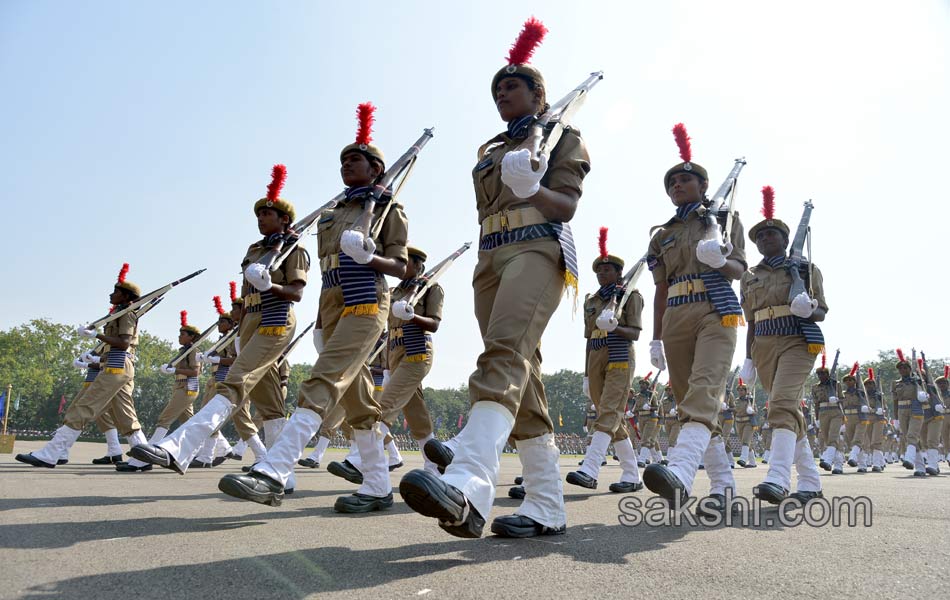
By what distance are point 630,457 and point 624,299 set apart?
1886 millimetres

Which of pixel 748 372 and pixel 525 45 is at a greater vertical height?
pixel 525 45

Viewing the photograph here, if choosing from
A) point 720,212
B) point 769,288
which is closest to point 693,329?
point 720,212

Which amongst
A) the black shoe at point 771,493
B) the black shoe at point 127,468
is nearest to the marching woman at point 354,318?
the black shoe at point 771,493

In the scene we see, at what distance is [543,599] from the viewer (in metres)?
2.07

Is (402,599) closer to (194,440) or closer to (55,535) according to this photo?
(55,535)

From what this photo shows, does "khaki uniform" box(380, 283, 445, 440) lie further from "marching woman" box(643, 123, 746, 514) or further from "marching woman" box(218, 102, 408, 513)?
"marching woman" box(643, 123, 746, 514)

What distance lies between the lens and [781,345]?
20.2 feet

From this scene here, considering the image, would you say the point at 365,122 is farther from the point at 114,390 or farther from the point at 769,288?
the point at 114,390

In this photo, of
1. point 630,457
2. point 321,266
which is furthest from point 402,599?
point 630,457

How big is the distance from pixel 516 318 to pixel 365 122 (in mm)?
3271

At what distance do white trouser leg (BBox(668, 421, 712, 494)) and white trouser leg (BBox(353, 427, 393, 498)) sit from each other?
205 cm

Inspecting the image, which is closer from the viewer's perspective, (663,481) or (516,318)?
(516,318)

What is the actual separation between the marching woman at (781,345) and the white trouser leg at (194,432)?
13.5ft

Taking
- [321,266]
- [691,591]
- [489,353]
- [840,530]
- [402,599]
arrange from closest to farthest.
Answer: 1. [402,599]
2. [691,591]
3. [489,353]
4. [840,530]
5. [321,266]
